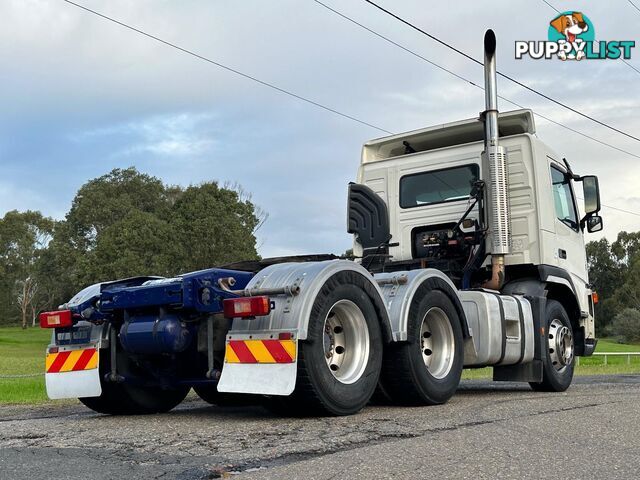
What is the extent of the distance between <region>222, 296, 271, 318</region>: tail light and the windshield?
4599 mm

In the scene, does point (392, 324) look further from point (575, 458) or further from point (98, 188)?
point (98, 188)

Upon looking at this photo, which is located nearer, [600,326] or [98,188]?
[98,188]

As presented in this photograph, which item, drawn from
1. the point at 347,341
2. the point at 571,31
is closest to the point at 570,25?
the point at 571,31

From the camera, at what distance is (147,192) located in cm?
6156

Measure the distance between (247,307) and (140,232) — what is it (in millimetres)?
43909

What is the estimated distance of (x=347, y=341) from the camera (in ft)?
22.8

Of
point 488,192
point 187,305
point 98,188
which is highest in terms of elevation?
point 98,188

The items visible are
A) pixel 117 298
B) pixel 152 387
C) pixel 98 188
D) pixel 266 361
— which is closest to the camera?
pixel 266 361

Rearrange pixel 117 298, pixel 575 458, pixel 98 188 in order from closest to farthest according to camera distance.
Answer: pixel 575 458 → pixel 117 298 → pixel 98 188

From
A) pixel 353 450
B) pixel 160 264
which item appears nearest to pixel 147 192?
pixel 160 264

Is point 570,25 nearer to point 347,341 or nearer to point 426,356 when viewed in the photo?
point 426,356

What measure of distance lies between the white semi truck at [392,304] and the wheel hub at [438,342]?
12 millimetres

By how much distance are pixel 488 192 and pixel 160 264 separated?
39698 millimetres

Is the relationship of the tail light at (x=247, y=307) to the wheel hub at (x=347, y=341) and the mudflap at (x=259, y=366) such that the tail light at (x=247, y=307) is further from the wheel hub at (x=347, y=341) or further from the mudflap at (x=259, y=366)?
the wheel hub at (x=347, y=341)
